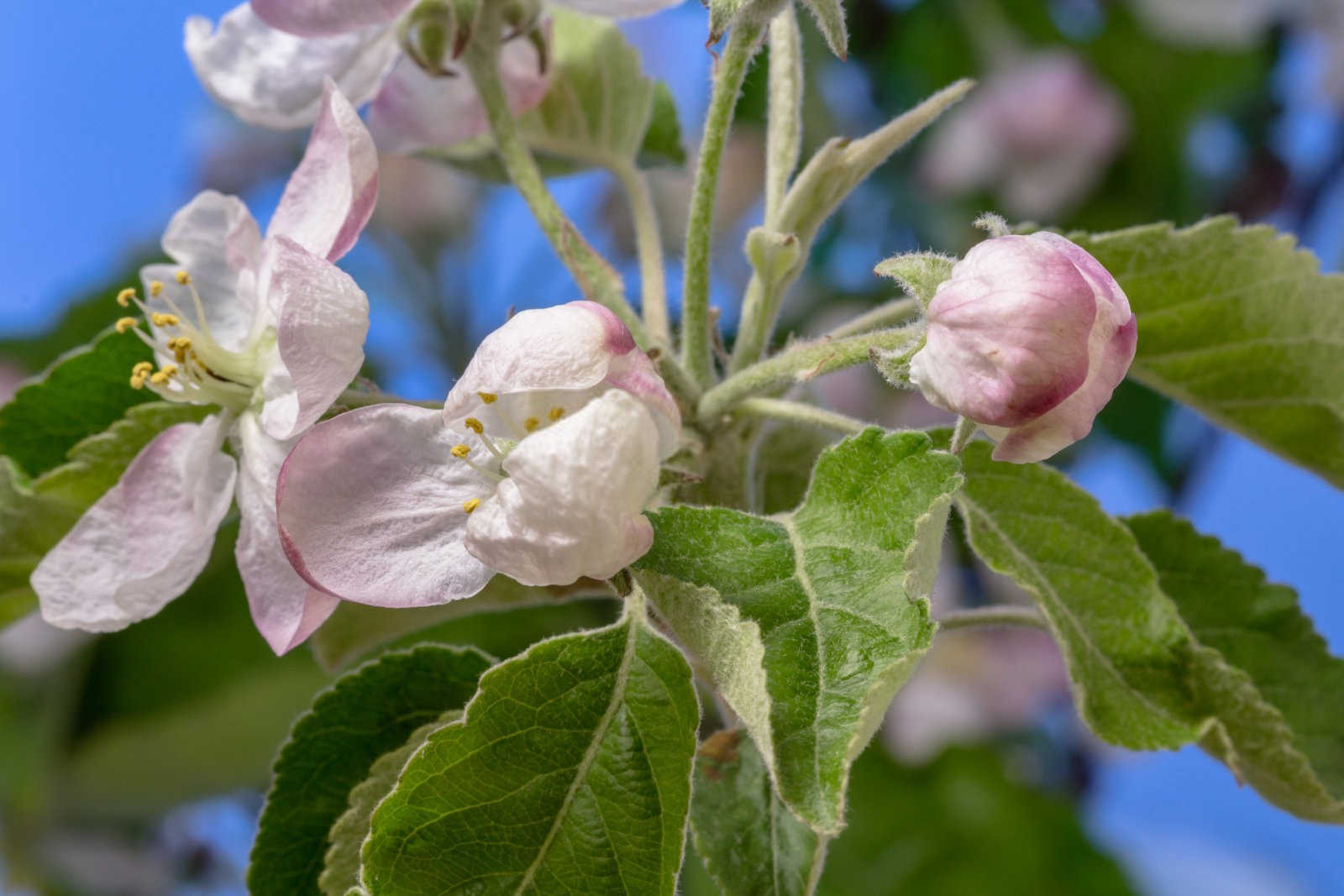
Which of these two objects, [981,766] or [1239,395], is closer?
[1239,395]

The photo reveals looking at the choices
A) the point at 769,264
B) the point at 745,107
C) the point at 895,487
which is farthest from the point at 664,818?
the point at 745,107

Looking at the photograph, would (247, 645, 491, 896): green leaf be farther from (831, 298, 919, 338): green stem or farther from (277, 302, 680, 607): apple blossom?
(831, 298, 919, 338): green stem

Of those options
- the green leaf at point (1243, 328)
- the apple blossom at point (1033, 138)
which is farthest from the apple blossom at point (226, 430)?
the apple blossom at point (1033, 138)

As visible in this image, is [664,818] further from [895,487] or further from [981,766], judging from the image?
[981,766]

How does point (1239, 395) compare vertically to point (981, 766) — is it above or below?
above

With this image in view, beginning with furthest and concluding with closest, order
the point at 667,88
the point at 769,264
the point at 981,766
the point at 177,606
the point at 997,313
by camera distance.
→ the point at 177,606
the point at 981,766
the point at 667,88
the point at 769,264
the point at 997,313

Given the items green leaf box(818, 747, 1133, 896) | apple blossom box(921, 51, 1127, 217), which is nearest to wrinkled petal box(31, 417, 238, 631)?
green leaf box(818, 747, 1133, 896)

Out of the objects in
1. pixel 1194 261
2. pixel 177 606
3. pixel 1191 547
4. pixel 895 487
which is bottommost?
pixel 177 606

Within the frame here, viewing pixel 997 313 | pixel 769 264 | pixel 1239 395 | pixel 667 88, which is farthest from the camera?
pixel 667 88
